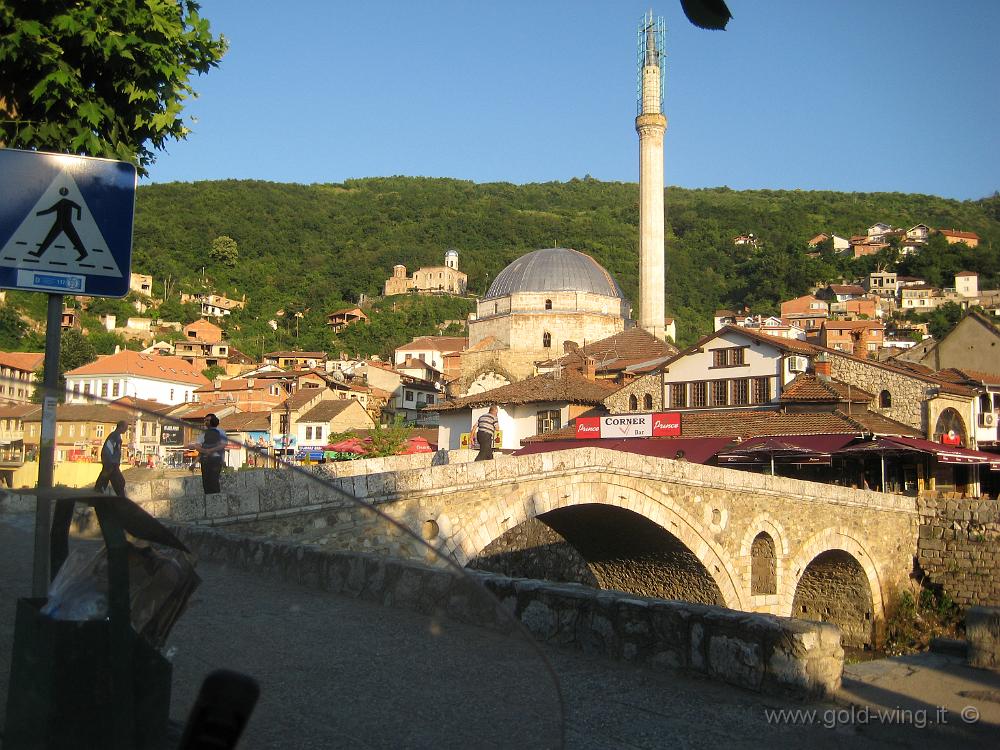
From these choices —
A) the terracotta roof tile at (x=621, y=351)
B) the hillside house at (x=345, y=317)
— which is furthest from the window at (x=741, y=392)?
the hillside house at (x=345, y=317)

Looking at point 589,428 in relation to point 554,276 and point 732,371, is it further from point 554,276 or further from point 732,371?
point 554,276

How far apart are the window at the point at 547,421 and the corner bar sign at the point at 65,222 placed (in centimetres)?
2619

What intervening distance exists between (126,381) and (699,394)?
1048 inches

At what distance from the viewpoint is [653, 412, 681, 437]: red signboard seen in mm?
24969

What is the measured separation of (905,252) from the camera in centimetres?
9538

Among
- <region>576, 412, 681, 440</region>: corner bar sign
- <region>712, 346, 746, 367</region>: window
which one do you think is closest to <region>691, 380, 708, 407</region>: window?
<region>712, 346, 746, 367</region>: window

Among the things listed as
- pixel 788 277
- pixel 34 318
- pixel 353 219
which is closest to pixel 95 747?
pixel 34 318

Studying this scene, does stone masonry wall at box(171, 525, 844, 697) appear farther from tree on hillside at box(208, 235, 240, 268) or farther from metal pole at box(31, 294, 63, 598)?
tree on hillside at box(208, 235, 240, 268)

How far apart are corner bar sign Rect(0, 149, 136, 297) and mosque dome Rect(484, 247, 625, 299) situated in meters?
42.4

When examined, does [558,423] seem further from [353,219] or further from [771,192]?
[771,192]

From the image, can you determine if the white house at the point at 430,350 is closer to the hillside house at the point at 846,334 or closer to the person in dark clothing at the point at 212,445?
the hillside house at the point at 846,334

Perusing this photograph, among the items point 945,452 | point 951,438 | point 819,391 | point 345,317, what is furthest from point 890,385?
point 345,317

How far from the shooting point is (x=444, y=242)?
10638cm

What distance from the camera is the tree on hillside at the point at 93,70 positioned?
192 inches
